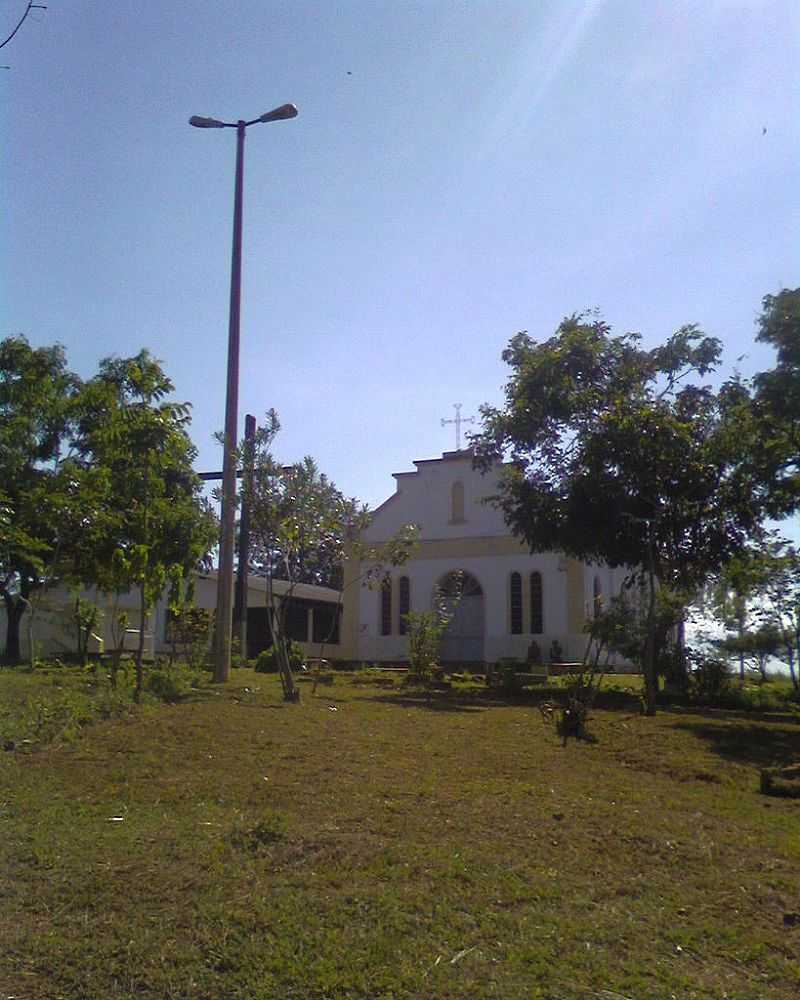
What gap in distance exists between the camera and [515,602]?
3300cm

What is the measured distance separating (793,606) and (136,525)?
10.6m

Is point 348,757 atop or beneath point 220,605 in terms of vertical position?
beneath

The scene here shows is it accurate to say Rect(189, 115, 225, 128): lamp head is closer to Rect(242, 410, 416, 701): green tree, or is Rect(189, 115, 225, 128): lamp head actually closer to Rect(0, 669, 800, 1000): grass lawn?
Rect(242, 410, 416, 701): green tree

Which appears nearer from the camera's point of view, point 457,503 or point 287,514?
point 287,514

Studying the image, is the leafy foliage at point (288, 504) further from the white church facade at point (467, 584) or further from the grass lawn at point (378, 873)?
the white church facade at point (467, 584)

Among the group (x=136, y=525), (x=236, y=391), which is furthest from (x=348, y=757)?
(x=236, y=391)

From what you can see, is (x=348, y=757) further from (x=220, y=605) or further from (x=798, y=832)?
(x=220, y=605)

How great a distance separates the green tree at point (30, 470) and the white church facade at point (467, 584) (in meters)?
12.5

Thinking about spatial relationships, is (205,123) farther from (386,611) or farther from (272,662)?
A: (386,611)

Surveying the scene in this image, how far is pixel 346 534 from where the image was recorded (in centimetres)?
1440

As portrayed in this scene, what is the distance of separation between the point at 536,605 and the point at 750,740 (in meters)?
20.4

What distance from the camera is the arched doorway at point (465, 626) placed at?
33406 mm

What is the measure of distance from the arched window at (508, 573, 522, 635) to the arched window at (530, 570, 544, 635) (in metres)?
0.43

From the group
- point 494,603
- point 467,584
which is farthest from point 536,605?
point 467,584
